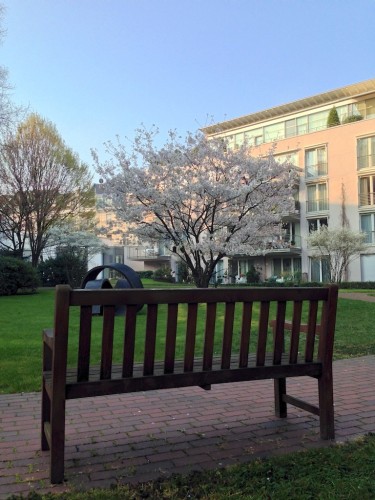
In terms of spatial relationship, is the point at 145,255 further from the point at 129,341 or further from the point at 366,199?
the point at 129,341

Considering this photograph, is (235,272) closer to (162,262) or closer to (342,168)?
(342,168)

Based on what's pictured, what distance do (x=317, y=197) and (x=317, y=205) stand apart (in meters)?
0.72

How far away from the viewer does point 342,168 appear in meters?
40.0

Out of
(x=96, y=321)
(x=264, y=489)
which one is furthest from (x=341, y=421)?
(x=96, y=321)

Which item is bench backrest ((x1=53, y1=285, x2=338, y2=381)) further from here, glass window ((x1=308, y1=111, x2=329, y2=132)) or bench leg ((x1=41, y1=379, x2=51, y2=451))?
glass window ((x1=308, y1=111, x2=329, y2=132))

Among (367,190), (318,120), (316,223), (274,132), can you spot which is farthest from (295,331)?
(274,132)

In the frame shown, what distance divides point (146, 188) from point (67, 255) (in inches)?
438

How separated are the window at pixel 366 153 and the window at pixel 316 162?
9.96 feet

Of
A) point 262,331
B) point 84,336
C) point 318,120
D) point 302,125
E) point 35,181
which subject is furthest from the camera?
point 302,125

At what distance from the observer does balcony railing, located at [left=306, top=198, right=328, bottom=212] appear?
41.3m

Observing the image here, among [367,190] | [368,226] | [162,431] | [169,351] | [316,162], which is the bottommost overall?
[162,431]

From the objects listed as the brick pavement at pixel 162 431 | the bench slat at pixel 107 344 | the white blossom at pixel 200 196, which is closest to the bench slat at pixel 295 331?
the brick pavement at pixel 162 431

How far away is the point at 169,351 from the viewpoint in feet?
11.0

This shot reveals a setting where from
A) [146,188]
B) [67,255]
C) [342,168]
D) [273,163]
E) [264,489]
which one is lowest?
[264,489]
